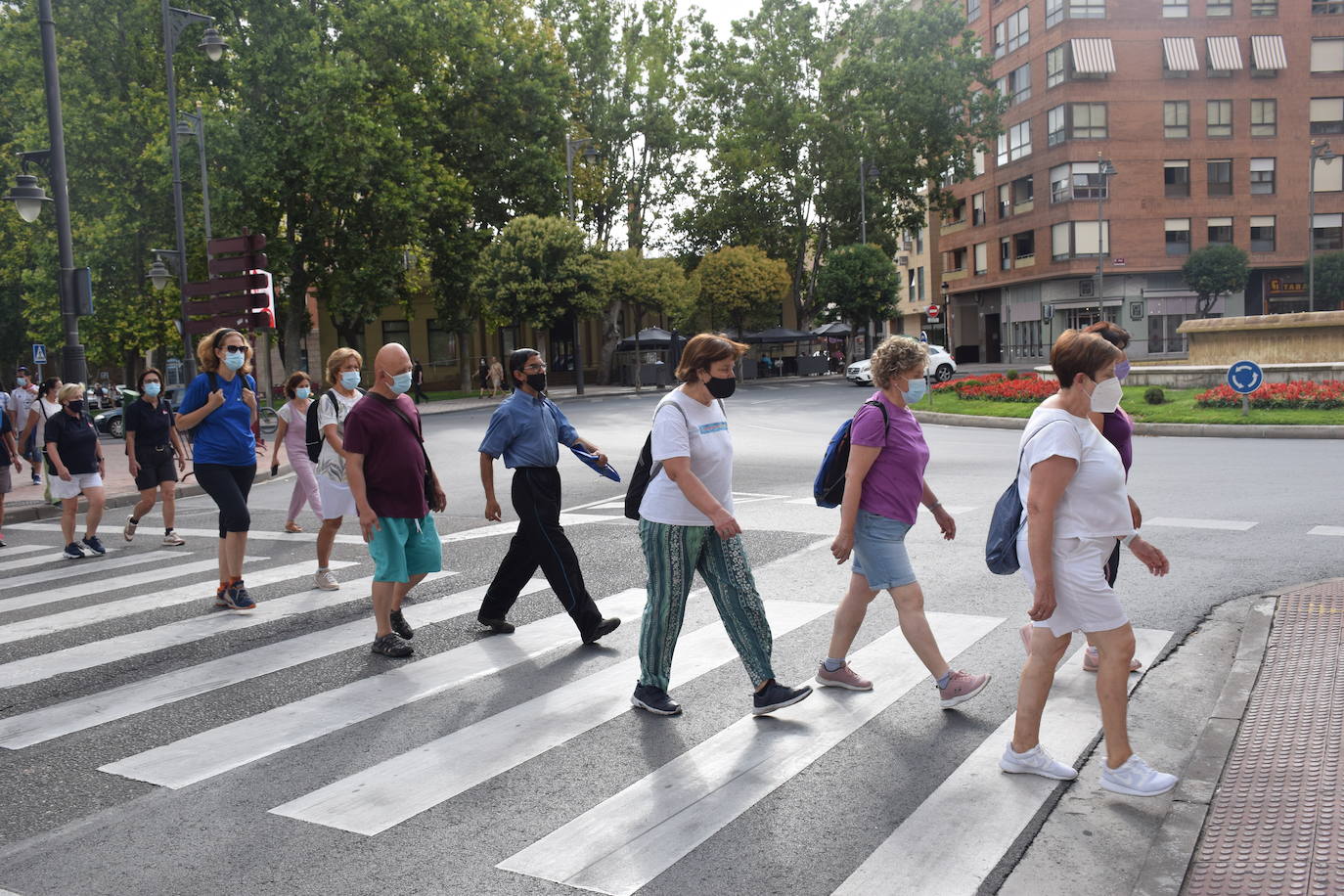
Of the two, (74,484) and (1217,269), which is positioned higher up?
(1217,269)

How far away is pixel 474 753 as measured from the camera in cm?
483

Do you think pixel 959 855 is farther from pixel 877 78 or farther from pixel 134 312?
pixel 877 78

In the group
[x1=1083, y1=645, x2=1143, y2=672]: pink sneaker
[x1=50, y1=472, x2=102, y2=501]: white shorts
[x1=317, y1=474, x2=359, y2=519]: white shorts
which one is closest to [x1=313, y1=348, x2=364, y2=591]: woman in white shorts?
[x1=317, y1=474, x2=359, y2=519]: white shorts

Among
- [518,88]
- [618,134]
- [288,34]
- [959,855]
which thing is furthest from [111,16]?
[959,855]

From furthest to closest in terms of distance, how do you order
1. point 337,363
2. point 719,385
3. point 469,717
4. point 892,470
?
point 337,363 < point 469,717 < point 892,470 < point 719,385

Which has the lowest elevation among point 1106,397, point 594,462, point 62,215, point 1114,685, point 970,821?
point 970,821

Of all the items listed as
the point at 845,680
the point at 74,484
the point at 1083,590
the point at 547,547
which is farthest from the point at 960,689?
the point at 74,484

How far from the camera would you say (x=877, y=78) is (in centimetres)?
5103

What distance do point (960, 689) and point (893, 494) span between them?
0.92 metres

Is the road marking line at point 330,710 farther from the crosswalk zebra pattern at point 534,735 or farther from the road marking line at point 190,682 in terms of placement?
the road marking line at point 190,682

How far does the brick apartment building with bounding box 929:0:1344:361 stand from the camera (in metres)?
51.2

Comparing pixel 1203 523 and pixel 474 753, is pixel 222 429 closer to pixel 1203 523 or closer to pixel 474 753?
pixel 474 753

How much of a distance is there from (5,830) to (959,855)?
11.0ft

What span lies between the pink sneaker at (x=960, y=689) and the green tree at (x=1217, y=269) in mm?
49901
